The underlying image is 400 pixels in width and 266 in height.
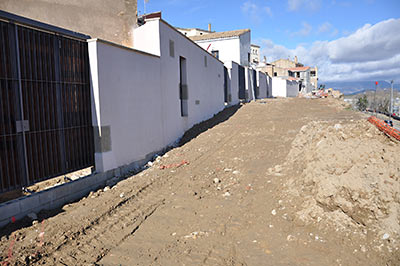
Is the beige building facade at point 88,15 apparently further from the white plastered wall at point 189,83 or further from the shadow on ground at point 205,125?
the shadow on ground at point 205,125

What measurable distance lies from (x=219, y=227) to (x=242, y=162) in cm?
338

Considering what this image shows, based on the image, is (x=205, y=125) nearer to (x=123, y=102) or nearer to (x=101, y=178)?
(x=123, y=102)

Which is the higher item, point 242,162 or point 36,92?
point 36,92

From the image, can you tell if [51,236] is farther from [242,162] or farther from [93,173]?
[242,162]

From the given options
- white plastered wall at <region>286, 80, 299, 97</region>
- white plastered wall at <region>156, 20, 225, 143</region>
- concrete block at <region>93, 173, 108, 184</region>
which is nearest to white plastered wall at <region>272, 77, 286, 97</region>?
white plastered wall at <region>286, 80, 299, 97</region>

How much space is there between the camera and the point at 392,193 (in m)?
3.57

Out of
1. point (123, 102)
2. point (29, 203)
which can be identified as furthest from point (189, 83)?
point (29, 203)

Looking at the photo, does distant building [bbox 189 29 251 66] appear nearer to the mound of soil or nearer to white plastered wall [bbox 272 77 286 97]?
white plastered wall [bbox 272 77 286 97]

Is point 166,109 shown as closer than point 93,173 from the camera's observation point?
No

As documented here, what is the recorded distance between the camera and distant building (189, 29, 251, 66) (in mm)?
25562

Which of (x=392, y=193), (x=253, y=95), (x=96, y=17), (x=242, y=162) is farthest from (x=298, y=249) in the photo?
(x=253, y=95)

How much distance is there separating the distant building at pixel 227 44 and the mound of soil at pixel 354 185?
21414 mm

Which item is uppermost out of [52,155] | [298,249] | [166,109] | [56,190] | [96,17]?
[96,17]

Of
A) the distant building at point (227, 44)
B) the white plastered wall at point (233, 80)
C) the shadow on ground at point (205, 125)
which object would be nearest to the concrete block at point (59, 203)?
the shadow on ground at point (205, 125)
